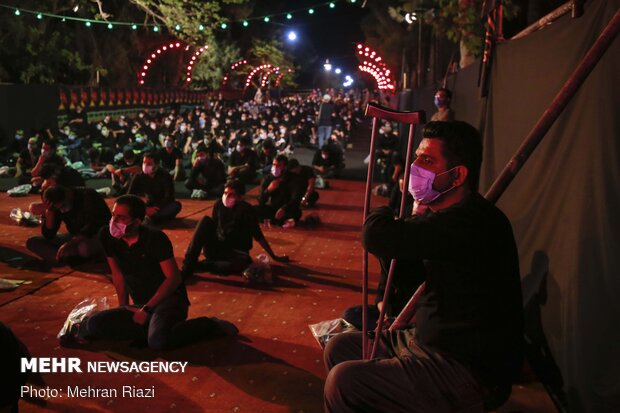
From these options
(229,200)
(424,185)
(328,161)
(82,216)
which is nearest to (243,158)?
(328,161)

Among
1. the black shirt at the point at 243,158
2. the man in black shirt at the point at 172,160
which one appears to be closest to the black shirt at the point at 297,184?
the black shirt at the point at 243,158

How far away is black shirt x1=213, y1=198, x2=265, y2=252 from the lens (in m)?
7.66

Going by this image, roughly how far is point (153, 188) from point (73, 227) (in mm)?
2787

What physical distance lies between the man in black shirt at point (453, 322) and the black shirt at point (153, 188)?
8379mm

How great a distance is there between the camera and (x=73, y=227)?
7.87 meters

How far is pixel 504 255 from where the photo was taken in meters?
2.60

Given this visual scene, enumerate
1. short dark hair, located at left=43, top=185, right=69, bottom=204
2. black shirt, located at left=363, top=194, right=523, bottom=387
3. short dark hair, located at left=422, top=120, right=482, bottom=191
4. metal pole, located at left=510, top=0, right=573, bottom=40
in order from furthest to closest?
short dark hair, located at left=43, top=185, right=69, bottom=204 → metal pole, located at left=510, top=0, right=573, bottom=40 → short dark hair, located at left=422, top=120, right=482, bottom=191 → black shirt, located at left=363, top=194, right=523, bottom=387

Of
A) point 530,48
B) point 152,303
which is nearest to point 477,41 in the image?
point 530,48

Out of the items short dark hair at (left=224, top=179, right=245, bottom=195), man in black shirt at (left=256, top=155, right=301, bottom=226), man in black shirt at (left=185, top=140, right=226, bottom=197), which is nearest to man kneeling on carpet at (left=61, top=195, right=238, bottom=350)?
short dark hair at (left=224, top=179, right=245, bottom=195)

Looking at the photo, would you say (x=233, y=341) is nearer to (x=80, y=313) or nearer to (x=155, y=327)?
(x=155, y=327)

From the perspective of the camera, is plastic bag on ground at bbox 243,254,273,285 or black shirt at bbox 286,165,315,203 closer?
plastic bag on ground at bbox 243,254,273,285

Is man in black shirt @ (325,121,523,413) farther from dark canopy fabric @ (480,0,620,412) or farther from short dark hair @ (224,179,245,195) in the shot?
short dark hair @ (224,179,245,195)

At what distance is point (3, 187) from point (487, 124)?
1168 cm

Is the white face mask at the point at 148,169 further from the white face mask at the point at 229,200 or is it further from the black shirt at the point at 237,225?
the white face mask at the point at 229,200
